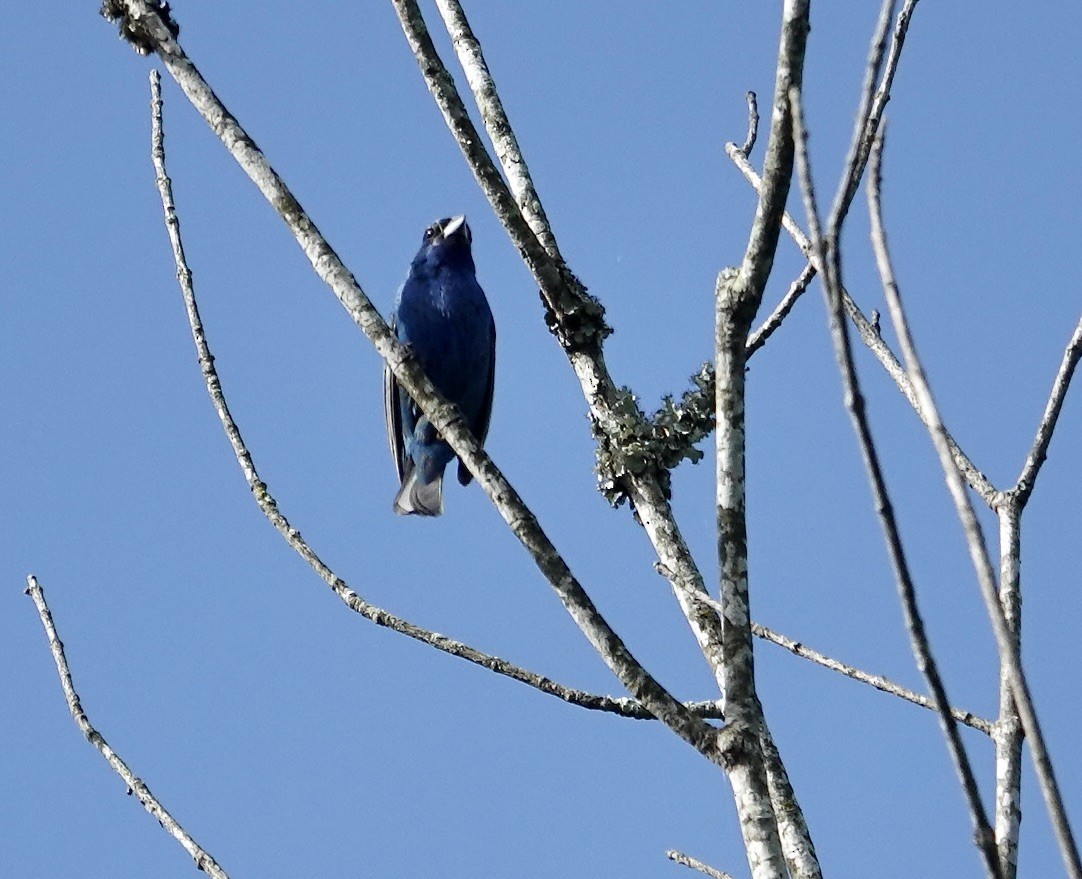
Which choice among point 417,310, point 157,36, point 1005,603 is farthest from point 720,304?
point 417,310

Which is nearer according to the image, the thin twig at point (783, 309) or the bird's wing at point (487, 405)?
the thin twig at point (783, 309)

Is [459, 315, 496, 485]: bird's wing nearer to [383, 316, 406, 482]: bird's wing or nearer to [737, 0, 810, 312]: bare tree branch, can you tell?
[383, 316, 406, 482]: bird's wing

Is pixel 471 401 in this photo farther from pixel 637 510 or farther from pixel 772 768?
pixel 772 768

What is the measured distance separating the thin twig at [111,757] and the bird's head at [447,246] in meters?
5.00

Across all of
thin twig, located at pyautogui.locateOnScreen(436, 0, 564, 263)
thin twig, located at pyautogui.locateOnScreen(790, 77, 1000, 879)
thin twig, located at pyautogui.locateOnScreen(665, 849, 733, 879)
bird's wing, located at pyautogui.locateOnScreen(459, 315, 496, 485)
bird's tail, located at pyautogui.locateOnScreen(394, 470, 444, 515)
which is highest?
bird's wing, located at pyautogui.locateOnScreen(459, 315, 496, 485)

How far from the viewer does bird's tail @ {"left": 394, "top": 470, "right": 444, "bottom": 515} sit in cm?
858

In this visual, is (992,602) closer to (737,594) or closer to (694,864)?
(737,594)

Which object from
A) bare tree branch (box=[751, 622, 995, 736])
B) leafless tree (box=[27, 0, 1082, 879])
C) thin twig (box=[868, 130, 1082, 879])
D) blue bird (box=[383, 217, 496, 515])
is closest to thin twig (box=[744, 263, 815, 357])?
leafless tree (box=[27, 0, 1082, 879])

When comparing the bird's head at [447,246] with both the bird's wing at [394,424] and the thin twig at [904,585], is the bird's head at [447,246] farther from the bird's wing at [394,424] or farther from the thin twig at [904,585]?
the thin twig at [904,585]

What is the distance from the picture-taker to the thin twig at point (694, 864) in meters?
3.60

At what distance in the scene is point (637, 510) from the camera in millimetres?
4008

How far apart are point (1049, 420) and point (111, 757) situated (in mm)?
2419

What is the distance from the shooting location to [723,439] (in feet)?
9.58

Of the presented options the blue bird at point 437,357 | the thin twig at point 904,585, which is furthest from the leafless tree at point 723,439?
the blue bird at point 437,357
